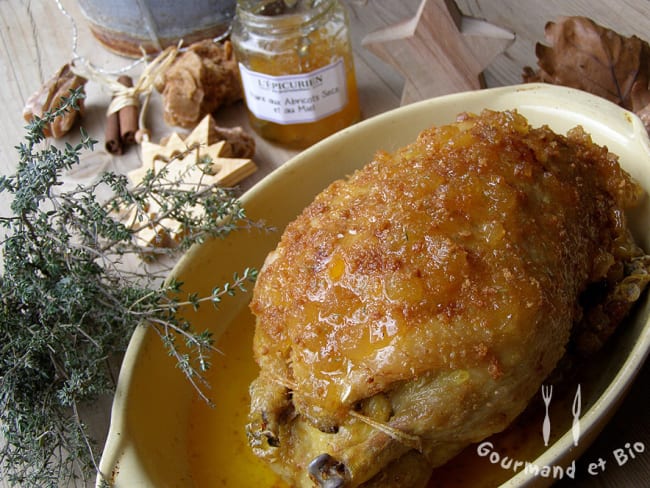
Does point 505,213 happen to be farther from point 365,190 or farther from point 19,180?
point 19,180

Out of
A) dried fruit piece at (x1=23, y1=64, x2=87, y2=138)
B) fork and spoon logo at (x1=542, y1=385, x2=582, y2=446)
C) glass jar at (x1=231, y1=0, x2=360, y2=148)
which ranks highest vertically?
glass jar at (x1=231, y1=0, x2=360, y2=148)

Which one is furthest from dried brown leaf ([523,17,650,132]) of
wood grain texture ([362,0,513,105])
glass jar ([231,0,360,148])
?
glass jar ([231,0,360,148])

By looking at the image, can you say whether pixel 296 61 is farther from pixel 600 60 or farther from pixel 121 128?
pixel 600 60

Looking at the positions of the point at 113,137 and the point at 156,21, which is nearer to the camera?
the point at 113,137

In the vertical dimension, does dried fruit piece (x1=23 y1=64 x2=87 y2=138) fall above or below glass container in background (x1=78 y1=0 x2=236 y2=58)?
below

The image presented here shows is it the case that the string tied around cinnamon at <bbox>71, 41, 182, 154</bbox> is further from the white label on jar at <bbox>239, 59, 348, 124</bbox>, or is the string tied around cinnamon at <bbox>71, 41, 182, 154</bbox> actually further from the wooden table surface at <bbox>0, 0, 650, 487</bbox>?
the white label on jar at <bbox>239, 59, 348, 124</bbox>

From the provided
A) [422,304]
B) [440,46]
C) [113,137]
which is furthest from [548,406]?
[113,137]
